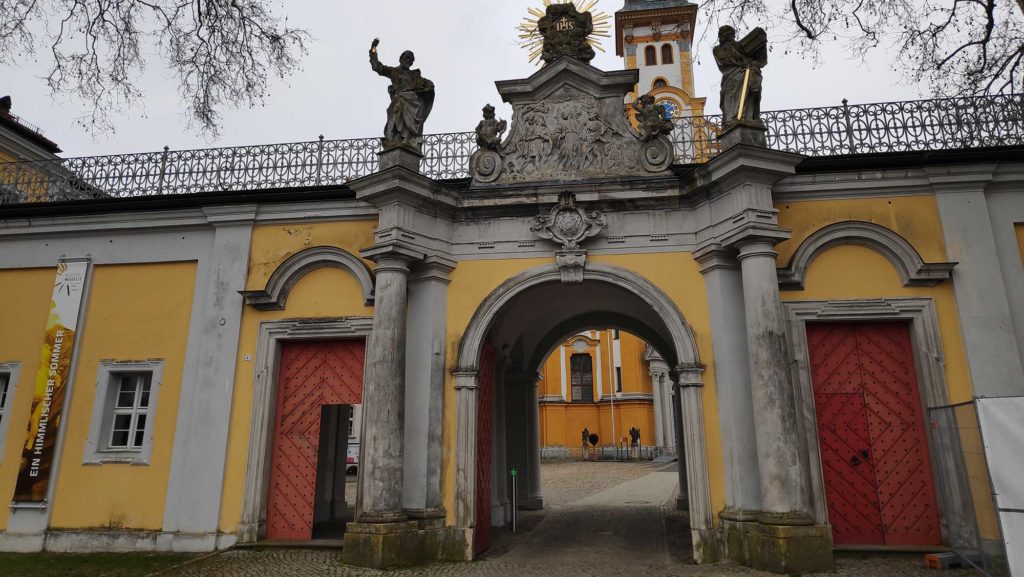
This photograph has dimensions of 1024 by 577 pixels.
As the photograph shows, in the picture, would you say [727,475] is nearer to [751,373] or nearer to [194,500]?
[751,373]

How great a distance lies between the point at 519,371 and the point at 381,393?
5884 mm

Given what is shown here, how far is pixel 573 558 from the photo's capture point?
352 inches

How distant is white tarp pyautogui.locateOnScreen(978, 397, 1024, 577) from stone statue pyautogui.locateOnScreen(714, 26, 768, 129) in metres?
4.59

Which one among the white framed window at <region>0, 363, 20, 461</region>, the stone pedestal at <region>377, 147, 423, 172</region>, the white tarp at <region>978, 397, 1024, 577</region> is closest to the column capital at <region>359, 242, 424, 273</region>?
the stone pedestal at <region>377, 147, 423, 172</region>

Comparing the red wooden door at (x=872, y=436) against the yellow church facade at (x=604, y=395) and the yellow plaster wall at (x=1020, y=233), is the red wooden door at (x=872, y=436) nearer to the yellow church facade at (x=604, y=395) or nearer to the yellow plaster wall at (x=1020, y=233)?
the yellow plaster wall at (x=1020, y=233)

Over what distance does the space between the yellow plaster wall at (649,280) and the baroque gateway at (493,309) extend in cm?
4

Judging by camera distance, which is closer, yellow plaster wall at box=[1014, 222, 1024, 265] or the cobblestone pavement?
the cobblestone pavement

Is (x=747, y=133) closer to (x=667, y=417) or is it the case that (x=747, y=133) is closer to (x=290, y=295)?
(x=290, y=295)

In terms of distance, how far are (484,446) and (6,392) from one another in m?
8.16

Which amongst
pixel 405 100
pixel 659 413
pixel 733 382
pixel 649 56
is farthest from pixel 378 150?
pixel 649 56

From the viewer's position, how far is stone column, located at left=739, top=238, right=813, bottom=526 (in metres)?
7.81

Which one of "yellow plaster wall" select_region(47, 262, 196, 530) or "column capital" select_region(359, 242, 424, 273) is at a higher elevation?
"column capital" select_region(359, 242, 424, 273)

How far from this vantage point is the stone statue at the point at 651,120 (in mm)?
9742

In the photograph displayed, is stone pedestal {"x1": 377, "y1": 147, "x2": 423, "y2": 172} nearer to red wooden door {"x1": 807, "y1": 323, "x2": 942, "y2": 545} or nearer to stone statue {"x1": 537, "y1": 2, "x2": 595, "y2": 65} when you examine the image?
stone statue {"x1": 537, "y1": 2, "x2": 595, "y2": 65}
